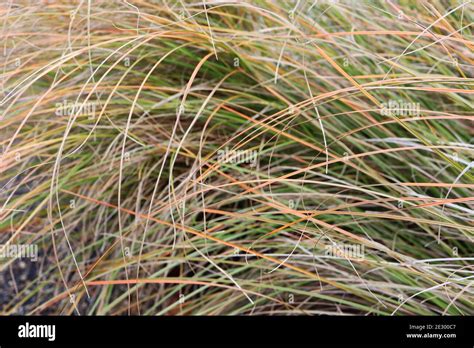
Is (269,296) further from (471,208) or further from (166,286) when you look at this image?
(471,208)

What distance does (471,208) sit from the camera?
910 mm

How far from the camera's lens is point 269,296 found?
37.6 inches

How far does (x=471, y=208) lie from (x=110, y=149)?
62cm

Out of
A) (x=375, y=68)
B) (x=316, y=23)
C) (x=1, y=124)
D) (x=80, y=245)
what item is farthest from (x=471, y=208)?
(x=1, y=124)

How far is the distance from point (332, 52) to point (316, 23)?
0.06 meters

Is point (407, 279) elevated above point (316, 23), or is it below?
below

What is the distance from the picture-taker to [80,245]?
103 centimetres
